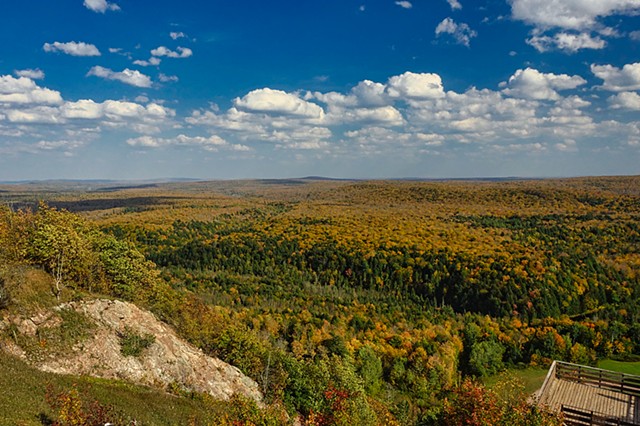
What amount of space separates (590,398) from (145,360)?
35.0m

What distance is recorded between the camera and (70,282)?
3931cm

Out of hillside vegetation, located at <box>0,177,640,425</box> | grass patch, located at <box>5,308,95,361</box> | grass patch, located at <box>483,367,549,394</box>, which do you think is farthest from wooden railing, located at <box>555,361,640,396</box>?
grass patch, located at <box>5,308,95,361</box>

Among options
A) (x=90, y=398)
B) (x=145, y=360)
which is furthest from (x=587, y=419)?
(x=145, y=360)

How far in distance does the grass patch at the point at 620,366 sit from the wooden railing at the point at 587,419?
5110 cm

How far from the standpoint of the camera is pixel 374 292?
109625 mm

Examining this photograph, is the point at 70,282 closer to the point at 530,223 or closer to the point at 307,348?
the point at 307,348

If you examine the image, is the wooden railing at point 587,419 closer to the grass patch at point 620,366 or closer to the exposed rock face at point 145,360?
the exposed rock face at point 145,360

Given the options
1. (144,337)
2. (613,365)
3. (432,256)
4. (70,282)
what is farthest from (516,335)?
(70,282)

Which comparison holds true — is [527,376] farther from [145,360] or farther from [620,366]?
[145,360]

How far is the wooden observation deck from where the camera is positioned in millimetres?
26922

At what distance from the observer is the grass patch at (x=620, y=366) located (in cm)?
6663

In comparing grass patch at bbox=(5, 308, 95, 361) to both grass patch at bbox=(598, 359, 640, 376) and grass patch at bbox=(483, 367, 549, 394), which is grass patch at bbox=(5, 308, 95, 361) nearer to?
grass patch at bbox=(483, 367, 549, 394)

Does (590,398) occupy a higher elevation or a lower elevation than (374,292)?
higher

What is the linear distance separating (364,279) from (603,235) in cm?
8431
